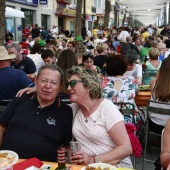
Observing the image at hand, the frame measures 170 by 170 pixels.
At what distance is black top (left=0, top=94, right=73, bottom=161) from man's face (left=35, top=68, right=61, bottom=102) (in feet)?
0.28

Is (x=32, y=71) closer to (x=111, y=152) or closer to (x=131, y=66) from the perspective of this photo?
(x=131, y=66)

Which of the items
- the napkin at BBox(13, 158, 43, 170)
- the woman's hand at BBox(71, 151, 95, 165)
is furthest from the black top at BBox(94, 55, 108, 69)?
the napkin at BBox(13, 158, 43, 170)

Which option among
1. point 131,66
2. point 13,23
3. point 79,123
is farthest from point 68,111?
point 13,23

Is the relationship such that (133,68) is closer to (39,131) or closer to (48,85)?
(48,85)

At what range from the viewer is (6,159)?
187 cm

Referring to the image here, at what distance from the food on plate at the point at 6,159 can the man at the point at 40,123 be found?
0.43m

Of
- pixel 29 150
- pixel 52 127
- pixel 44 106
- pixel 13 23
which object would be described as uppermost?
pixel 13 23

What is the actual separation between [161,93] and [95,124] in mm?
1490

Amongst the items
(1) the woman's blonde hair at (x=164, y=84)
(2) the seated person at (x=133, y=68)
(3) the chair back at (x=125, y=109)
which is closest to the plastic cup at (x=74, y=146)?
(3) the chair back at (x=125, y=109)

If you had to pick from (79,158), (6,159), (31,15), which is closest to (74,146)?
(79,158)

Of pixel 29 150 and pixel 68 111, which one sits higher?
pixel 68 111

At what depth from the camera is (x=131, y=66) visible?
5469mm

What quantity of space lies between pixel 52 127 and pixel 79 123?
255mm

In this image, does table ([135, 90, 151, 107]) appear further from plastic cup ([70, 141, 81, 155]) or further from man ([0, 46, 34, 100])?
plastic cup ([70, 141, 81, 155])
